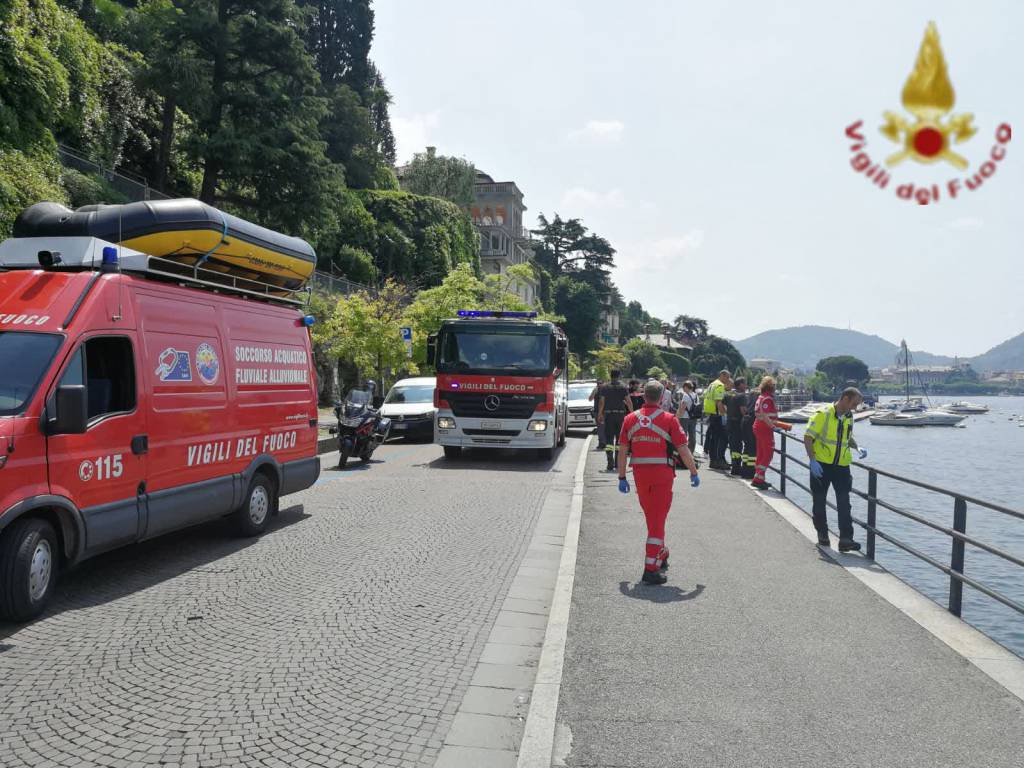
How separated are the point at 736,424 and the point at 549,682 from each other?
443 inches

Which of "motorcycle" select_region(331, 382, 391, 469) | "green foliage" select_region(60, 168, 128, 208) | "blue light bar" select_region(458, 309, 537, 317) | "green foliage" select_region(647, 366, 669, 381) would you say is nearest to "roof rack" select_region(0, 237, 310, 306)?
"motorcycle" select_region(331, 382, 391, 469)

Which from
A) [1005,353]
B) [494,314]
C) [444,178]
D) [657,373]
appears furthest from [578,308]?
[494,314]

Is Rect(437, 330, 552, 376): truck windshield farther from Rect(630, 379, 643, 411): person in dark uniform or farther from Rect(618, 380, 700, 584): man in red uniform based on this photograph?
Rect(618, 380, 700, 584): man in red uniform

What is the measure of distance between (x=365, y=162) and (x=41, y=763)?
193 ft

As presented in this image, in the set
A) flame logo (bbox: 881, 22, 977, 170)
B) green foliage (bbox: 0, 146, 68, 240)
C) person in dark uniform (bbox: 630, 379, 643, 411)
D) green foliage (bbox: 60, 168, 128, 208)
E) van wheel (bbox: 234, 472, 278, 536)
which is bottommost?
van wheel (bbox: 234, 472, 278, 536)

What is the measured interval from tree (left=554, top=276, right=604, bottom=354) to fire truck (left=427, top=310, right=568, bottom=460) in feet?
248

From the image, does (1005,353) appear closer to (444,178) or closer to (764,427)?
(764,427)

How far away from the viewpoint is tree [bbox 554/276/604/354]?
304ft

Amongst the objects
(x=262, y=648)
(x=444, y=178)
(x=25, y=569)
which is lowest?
(x=262, y=648)

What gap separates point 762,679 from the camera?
4.90 m

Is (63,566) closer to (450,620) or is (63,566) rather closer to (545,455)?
(450,620)

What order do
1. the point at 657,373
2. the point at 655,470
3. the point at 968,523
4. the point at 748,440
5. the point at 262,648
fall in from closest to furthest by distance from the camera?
1. the point at 262,648
2. the point at 655,470
3. the point at 748,440
4. the point at 968,523
5. the point at 657,373

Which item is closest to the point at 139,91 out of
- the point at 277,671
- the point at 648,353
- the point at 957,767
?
the point at 277,671

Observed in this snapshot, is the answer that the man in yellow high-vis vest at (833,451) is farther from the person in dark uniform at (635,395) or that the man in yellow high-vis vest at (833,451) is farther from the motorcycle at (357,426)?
the motorcycle at (357,426)
